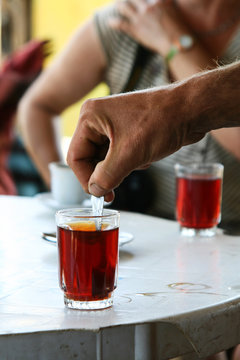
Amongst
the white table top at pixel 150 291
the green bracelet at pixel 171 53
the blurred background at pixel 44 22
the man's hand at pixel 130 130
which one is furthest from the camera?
the blurred background at pixel 44 22

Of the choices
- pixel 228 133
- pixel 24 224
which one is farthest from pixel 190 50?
pixel 24 224

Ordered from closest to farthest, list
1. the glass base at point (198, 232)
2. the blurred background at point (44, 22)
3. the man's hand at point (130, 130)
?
the man's hand at point (130, 130), the glass base at point (198, 232), the blurred background at point (44, 22)

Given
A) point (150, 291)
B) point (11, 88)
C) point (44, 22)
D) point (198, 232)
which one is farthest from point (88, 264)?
point (44, 22)

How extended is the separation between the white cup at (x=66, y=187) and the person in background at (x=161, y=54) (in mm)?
447

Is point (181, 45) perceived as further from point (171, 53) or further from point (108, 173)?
point (108, 173)

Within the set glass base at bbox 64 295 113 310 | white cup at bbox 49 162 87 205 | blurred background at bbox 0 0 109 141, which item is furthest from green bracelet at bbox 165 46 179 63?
blurred background at bbox 0 0 109 141

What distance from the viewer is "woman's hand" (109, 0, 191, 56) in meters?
1.69

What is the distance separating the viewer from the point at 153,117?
79 centimetres

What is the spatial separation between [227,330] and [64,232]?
0.24 m

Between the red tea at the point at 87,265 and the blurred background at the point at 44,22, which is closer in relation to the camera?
the red tea at the point at 87,265

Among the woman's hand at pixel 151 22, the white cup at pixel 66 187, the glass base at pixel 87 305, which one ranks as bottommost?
the white cup at pixel 66 187

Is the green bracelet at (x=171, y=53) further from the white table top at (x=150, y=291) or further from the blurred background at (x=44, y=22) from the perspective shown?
the blurred background at (x=44, y=22)

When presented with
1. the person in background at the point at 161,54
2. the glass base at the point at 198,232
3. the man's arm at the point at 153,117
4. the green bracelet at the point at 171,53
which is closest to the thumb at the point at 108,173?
the man's arm at the point at 153,117

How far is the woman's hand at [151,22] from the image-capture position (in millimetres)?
1690
